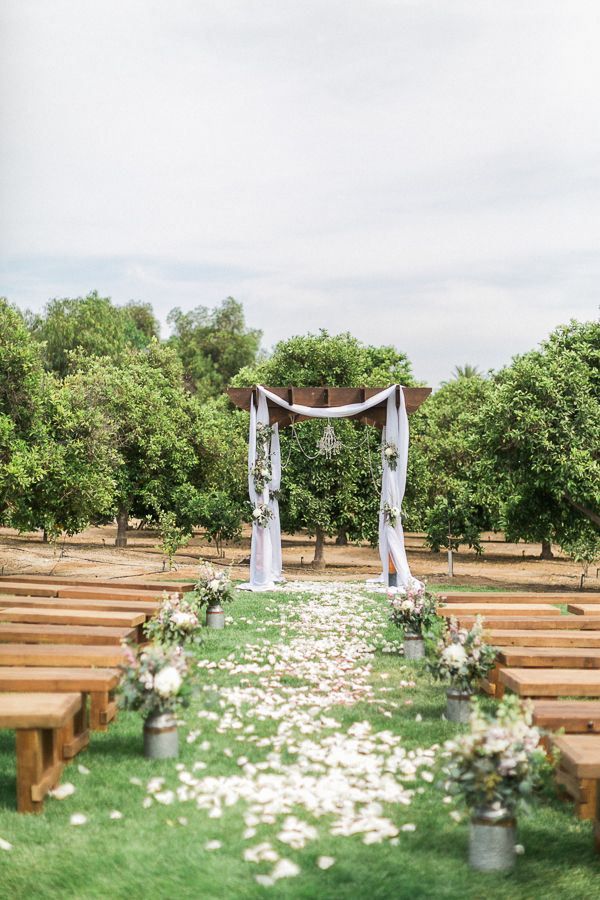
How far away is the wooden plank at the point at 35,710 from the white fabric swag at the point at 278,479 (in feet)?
33.1

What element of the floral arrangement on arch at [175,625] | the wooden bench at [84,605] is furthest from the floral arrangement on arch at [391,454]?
the floral arrangement on arch at [175,625]

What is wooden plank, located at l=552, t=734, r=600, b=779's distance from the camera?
4.16m

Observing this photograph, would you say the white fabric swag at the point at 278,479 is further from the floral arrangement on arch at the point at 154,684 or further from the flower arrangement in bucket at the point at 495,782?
the flower arrangement in bucket at the point at 495,782

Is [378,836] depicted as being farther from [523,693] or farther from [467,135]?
[467,135]

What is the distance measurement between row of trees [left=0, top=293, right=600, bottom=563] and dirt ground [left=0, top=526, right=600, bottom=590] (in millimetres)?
1044

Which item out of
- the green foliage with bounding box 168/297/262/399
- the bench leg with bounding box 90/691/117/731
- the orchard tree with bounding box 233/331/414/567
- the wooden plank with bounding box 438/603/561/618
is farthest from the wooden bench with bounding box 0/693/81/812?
the green foliage with bounding box 168/297/262/399

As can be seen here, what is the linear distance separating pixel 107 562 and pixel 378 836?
17.6 meters

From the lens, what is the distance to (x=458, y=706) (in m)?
6.61

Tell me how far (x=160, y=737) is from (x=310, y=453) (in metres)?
14.5

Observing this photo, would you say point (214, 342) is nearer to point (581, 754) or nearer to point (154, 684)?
point (154, 684)

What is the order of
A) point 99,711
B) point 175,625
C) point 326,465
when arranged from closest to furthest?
point 99,711, point 175,625, point 326,465

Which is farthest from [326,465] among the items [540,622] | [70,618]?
[70,618]

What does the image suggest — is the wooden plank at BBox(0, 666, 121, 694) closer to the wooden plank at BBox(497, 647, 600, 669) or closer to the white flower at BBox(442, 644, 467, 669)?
the white flower at BBox(442, 644, 467, 669)

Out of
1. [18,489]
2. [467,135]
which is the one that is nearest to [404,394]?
[467,135]
